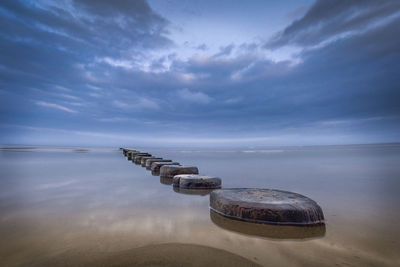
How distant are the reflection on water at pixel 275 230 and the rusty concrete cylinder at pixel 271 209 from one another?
5 centimetres

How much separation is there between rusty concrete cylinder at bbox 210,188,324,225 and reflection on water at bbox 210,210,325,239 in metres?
0.05

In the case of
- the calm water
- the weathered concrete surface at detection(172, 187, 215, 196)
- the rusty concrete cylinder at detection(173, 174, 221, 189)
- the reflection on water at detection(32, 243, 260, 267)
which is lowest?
the weathered concrete surface at detection(172, 187, 215, 196)

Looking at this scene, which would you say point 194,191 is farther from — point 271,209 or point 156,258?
point 156,258

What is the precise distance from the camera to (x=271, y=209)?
A: 2.50m

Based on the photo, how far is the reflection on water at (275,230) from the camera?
88.2 inches

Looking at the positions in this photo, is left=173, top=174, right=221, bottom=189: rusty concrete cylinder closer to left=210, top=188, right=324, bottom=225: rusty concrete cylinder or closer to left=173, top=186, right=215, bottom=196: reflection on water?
left=173, top=186, right=215, bottom=196: reflection on water

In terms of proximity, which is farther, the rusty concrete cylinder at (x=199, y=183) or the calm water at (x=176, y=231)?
the rusty concrete cylinder at (x=199, y=183)

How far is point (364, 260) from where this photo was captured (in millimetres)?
1764

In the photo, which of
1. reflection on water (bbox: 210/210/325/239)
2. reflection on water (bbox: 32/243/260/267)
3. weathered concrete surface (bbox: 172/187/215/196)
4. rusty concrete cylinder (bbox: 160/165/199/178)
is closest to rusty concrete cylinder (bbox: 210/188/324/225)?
reflection on water (bbox: 210/210/325/239)

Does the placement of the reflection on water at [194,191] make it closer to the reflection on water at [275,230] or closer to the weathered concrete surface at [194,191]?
the weathered concrete surface at [194,191]

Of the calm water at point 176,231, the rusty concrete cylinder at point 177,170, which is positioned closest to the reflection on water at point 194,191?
the calm water at point 176,231

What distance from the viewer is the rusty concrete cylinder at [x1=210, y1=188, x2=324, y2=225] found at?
2467 mm

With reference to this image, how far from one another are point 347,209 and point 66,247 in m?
3.66

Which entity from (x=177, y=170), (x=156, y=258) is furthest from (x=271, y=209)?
(x=177, y=170)
